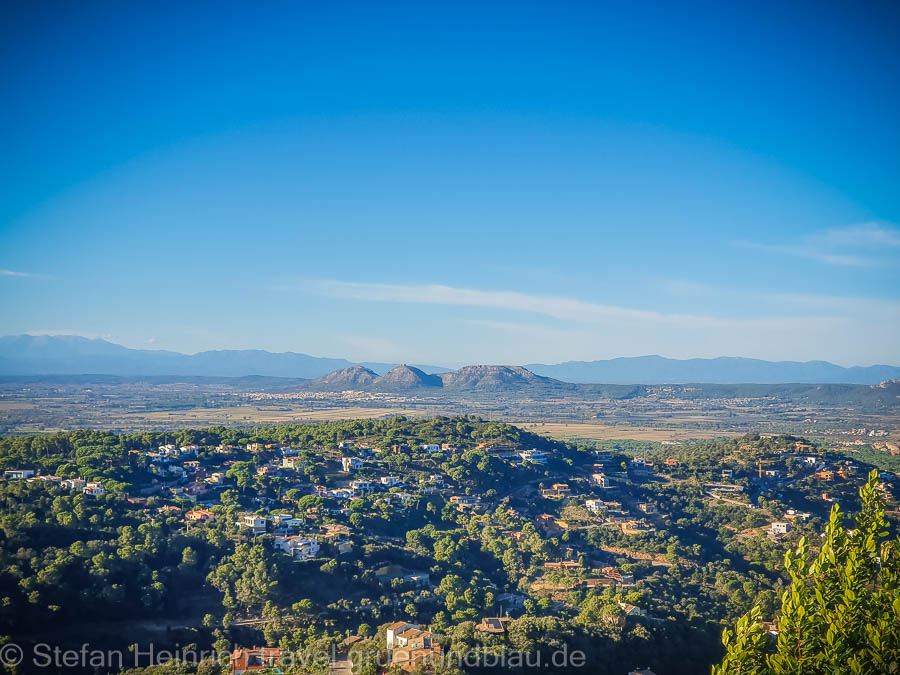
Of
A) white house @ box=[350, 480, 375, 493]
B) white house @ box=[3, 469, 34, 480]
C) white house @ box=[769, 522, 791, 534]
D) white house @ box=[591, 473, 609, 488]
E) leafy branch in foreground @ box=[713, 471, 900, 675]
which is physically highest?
leafy branch in foreground @ box=[713, 471, 900, 675]

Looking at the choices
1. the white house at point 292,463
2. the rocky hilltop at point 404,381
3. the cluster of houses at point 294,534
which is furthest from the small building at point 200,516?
the rocky hilltop at point 404,381

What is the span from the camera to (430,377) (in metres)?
169

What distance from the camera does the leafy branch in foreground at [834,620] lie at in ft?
22.5

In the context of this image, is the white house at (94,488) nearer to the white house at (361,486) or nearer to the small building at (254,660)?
the white house at (361,486)

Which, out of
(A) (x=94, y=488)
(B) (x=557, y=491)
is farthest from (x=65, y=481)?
(B) (x=557, y=491)

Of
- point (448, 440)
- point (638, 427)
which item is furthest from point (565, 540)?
point (638, 427)

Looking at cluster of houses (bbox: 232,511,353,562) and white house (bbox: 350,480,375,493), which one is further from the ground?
white house (bbox: 350,480,375,493)

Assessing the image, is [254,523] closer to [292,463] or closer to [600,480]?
[292,463]

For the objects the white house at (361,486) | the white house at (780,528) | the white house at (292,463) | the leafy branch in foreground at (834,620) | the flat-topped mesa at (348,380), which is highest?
the leafy branch in foreground at (834,620)

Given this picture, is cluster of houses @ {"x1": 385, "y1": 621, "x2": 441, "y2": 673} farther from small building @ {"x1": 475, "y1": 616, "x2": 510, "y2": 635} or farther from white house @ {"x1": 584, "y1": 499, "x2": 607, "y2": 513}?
white house @ {"x1": 584, "y1": 499, "x2": 607, "y2": 513}

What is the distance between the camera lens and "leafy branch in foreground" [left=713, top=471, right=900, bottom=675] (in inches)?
270

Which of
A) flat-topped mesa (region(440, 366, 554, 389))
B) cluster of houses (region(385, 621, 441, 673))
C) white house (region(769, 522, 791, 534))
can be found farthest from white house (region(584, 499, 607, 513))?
flat-topped mesa (region(440, 366, 554, 389))

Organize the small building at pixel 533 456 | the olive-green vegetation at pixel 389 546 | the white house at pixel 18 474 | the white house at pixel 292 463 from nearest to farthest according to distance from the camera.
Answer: the olive-green vegetation at pixel 389 546 → the white house at pixel 18 474 → the white house at pixel 292 463 → the small building at pixel 533 456

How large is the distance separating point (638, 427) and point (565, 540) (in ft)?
222
